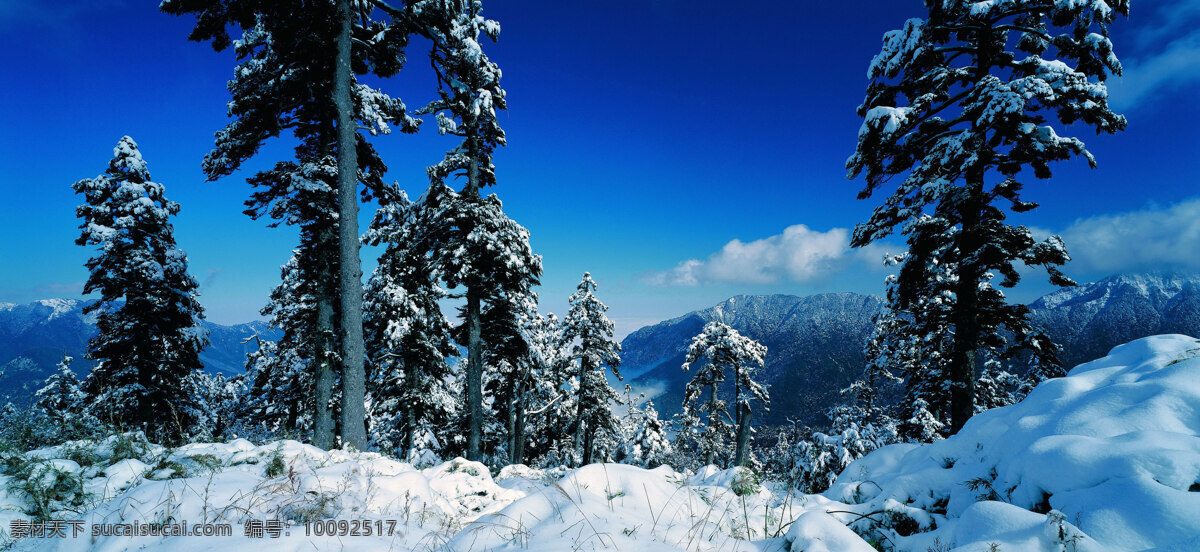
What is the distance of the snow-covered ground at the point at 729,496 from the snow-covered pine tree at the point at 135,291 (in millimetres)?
15360

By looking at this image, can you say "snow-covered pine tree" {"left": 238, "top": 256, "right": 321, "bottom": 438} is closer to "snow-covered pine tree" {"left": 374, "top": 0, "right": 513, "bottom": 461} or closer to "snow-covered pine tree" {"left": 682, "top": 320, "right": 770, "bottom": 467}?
"snow-covered pine tree" {"left": 374, "top": 0, "right": 513, "bottom": 461}

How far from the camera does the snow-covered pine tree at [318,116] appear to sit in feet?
26.7

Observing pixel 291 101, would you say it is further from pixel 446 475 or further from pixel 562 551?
pixel 562 551

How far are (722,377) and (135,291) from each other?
25824 mm

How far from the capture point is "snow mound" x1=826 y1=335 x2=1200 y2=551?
2455 mm

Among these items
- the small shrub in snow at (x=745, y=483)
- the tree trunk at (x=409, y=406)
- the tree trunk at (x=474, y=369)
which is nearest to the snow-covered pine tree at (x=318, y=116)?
the tree trunk at (x=474, y=369)

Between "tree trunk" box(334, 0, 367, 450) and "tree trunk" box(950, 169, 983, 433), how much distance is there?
1170 cm

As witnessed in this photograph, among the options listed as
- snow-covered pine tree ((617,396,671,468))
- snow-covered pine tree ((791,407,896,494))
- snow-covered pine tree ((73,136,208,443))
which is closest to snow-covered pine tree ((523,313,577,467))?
snow-covered pine tree ((617,396,671,468))

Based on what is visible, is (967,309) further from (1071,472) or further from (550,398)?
(550,398)

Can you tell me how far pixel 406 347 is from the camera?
53.3ft

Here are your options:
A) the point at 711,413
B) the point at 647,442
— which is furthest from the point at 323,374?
the point at 647,442

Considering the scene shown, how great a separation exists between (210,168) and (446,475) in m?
10.1

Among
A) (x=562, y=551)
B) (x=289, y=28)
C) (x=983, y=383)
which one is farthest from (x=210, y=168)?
(x=983, y=383)

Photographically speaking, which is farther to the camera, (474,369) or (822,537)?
(474,369)
